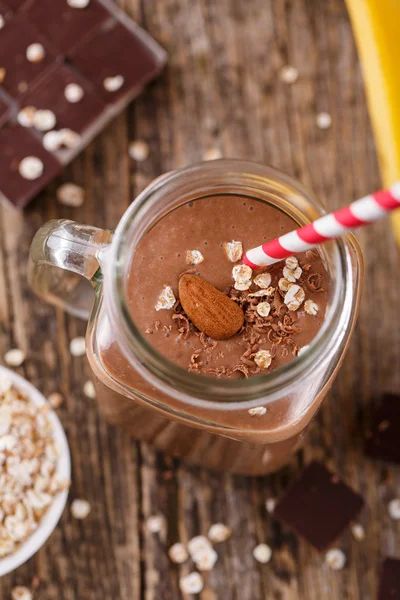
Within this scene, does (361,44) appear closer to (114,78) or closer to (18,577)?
(114,78)

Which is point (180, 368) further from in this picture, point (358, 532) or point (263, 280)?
point (358, 532)

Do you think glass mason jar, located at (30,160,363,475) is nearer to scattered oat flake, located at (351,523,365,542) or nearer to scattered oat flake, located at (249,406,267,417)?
scattered oat flake, located at (249,406,267,417)

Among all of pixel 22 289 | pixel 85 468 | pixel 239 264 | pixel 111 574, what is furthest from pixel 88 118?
pixel 111 574

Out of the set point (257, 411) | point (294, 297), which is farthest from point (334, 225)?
point (257, 411)

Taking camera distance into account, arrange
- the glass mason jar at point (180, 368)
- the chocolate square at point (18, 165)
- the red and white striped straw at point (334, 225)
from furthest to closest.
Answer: the chocolate square at point (18, 165) → the glass mason jar at point (180, 368) → the red and white striped straw at point (334, 225)

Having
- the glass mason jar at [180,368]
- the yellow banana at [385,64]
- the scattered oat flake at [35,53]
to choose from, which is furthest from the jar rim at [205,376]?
the scattered oat flake at [35,53]

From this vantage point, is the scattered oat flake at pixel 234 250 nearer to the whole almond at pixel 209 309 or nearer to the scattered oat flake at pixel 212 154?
the whole almond at pixel 209 309

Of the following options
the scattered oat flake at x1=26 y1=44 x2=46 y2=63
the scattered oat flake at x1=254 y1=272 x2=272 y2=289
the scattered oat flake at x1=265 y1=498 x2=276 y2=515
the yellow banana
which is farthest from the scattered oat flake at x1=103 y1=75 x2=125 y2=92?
the scattered oat flake at x1=265 y1=498 x2=276 y2=515
